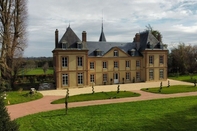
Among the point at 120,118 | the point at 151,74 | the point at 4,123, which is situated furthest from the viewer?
the point at 151,74

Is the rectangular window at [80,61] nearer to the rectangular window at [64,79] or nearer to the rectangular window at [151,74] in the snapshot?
the rectangular window at [64,79]

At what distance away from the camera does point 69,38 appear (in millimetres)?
30328

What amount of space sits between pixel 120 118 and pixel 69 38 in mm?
19793

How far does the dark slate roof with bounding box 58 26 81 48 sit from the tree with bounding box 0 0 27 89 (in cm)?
570

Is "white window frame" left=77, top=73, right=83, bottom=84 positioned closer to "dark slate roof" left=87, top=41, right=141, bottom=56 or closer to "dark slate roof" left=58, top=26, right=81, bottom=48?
"dark slate roof" left=87, top=41, right=141, bottom=56

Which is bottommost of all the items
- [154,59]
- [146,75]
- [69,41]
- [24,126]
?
[24,126]

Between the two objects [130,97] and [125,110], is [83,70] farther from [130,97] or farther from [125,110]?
[125,110]

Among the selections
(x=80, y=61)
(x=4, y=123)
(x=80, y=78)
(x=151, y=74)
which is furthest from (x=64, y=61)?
(x=4, y=123)

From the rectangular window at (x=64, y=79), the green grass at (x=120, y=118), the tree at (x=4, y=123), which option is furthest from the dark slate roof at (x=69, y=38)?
the tree at (x=4, y=123)

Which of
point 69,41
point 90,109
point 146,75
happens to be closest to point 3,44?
point 69,41

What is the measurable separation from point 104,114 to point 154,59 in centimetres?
2368

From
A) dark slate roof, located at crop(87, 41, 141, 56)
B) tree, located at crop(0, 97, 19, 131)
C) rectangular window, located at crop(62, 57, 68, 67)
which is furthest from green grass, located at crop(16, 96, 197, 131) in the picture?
dark slate roof, located at crop(87, 41, 141, 56)

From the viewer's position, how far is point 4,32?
26.7 m

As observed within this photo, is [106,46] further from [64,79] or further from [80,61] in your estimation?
[64,79]
